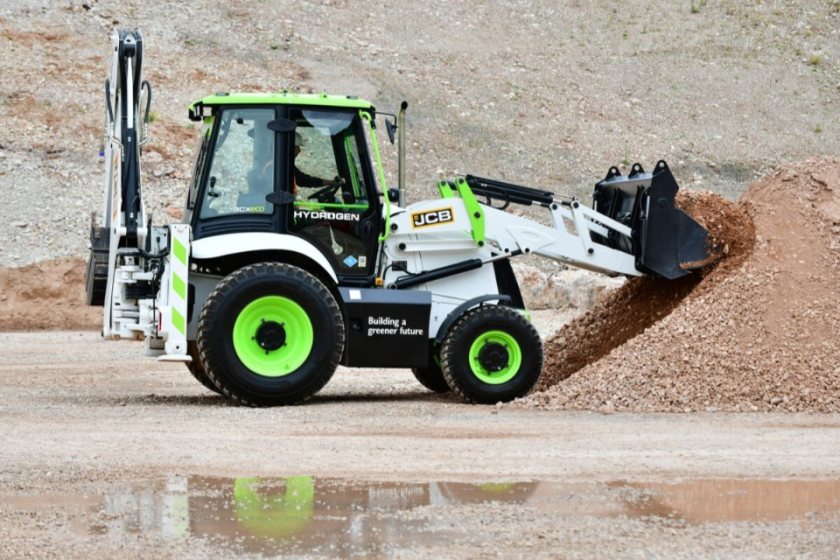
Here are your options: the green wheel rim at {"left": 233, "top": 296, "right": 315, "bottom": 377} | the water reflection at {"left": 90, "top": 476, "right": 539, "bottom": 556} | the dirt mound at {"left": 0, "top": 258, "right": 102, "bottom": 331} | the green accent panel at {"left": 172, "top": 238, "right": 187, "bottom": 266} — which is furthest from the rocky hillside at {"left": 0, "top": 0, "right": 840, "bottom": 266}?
the water reflection at {"left": 90, "top": 476, "right": 539, "bottom": 556}

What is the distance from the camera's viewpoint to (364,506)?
8.30 m

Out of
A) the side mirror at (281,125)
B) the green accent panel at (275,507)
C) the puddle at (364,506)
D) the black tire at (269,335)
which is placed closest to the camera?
the puddle at (364,506)

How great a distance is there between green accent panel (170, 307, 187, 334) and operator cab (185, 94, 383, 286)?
847mm

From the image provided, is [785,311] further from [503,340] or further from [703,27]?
[703,27]

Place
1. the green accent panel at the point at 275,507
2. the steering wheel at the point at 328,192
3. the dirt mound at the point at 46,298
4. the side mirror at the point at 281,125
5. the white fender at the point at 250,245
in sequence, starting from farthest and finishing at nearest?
the dirt mound at the point at 46,298
the steering wheel at the point at 328,192
the side mirror at the point at 281,125
the white fender at the point at 250,245
the green accent panel at the point at 275,507

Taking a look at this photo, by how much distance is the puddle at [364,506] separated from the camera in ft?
24.5

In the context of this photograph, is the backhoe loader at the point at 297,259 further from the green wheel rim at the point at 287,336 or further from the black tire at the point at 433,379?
the black tire at the point at 433,379

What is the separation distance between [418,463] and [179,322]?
13.6 ft

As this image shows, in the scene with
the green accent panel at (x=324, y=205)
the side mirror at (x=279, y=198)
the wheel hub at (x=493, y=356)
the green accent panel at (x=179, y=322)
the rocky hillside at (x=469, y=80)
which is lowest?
the wheel hub at (x=493, y=356)

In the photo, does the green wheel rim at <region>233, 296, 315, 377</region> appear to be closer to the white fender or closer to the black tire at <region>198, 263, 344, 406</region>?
the black tire at <region>198, 263, 344, 406</region>

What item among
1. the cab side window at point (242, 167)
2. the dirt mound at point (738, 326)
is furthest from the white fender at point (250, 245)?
the dirt mound at point (738, 326)

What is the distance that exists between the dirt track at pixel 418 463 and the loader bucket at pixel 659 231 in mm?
2502

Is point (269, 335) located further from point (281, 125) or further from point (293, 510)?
point (293, 510)

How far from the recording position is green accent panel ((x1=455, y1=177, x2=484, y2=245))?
14.4m
